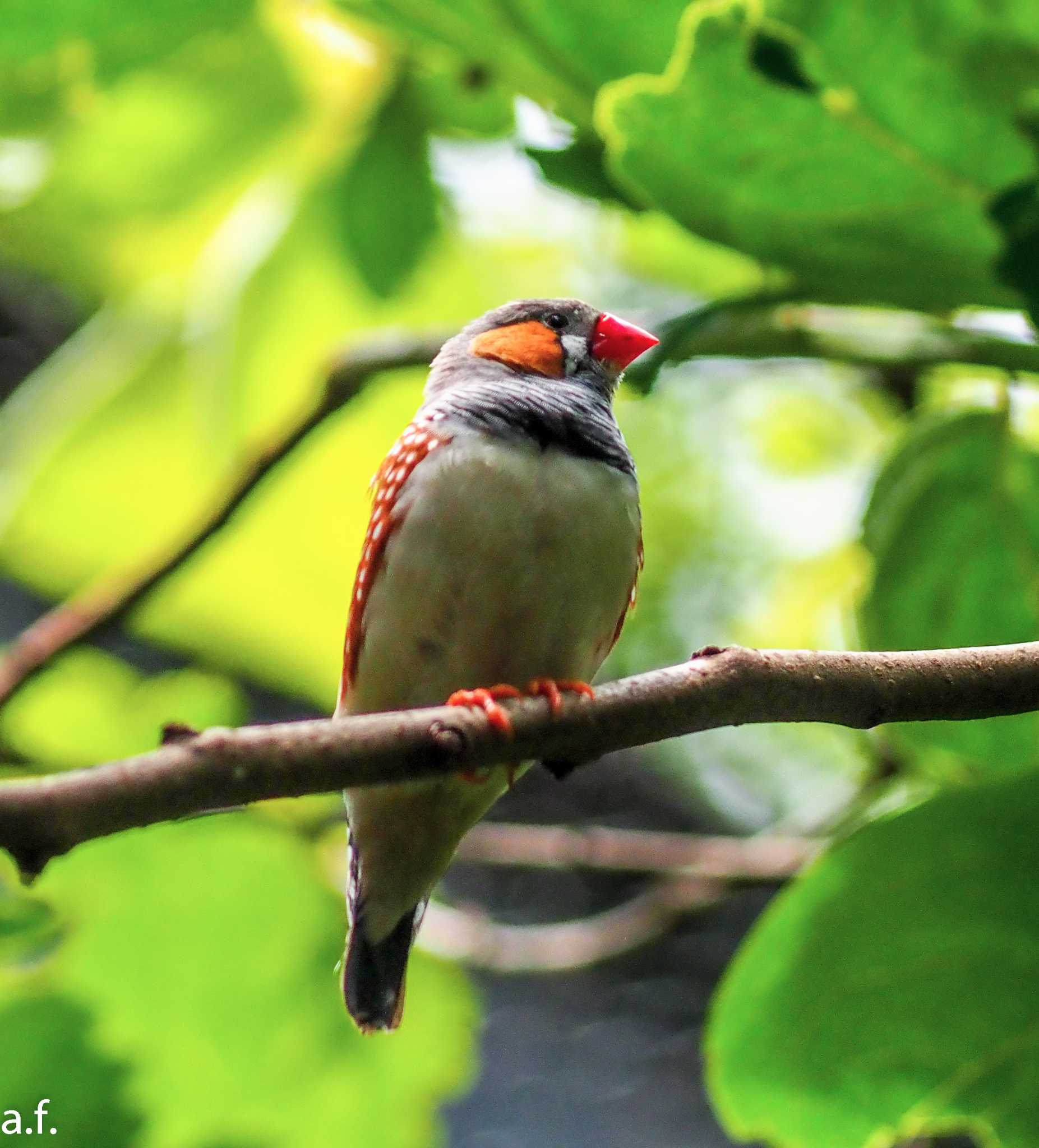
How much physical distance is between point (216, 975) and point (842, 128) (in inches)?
37.9

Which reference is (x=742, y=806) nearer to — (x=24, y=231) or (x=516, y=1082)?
(x=516, y=1082)

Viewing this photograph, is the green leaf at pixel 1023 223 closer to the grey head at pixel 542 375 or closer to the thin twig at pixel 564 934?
the grey head at pixel 542 375

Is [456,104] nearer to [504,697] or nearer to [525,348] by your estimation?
[525,348]

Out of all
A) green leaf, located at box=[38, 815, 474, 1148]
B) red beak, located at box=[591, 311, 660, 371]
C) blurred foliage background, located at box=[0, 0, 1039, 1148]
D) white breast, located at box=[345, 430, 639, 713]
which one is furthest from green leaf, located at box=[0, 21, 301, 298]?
green leaf, located at box=[38, 815, 474, 1148]

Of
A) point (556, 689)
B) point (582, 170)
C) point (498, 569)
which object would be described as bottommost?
point (498, 569)

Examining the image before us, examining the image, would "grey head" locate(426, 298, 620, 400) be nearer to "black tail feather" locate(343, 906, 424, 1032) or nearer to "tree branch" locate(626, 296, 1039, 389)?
"tree branch" locate(626, 296, 1039, 389)

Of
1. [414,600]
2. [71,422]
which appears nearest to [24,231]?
[71,422]

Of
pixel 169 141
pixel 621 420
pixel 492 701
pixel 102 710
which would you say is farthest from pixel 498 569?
pixel 621 420

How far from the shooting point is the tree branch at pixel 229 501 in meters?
1.23

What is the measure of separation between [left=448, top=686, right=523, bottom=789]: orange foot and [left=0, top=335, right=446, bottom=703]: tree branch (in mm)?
316

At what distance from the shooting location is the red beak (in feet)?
3.91

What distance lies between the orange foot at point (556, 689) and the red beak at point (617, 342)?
31 centimetres

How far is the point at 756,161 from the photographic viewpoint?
86 centimetres

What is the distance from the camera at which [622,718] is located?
2.23 feet
